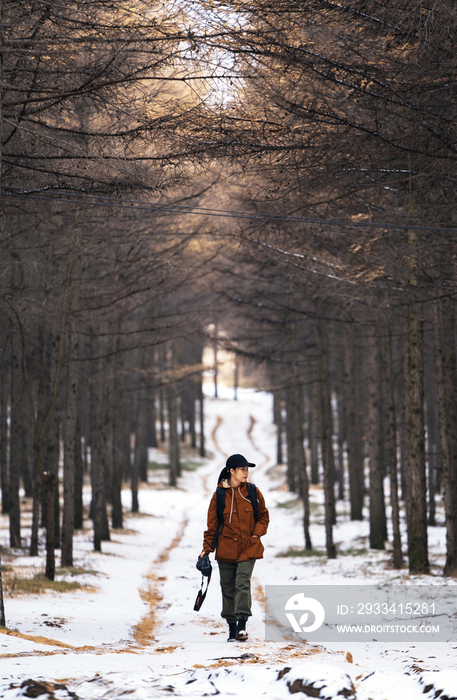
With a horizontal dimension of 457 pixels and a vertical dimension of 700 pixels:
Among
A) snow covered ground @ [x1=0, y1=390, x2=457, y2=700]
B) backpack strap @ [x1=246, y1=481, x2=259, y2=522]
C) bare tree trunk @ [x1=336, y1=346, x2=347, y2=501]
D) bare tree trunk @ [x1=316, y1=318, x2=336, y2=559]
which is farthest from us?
bare tree trunk @ [x1=336, y1=346, x2=347, y2=501]

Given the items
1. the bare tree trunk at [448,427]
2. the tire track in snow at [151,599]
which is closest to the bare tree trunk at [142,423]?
the tire track in snow at [151,599]

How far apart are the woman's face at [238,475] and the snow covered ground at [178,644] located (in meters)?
1.58

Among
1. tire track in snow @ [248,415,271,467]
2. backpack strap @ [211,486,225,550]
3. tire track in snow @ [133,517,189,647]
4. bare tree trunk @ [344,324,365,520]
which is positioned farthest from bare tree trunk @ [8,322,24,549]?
tire track in snow @ [248,415,271,467]

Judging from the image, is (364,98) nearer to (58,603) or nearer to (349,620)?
(349,620)

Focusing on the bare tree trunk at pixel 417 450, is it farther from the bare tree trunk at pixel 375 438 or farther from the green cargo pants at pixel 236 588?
the green cargo pants at pixel 236 588

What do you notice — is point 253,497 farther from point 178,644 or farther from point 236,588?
point 178,644

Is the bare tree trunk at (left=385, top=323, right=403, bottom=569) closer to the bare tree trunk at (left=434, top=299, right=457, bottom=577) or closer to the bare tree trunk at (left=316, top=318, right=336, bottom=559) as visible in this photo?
the bare tree trunk at (left=434, top=299, right=457, bottom=577)

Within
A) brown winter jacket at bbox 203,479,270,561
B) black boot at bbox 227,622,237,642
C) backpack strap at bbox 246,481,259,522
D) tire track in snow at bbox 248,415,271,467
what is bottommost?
tire track in snow at bbox 248,415,271,467

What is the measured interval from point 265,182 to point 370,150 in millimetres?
1722

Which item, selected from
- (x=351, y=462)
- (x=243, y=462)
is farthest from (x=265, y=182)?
(x=351, y=462)

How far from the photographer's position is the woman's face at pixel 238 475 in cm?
630

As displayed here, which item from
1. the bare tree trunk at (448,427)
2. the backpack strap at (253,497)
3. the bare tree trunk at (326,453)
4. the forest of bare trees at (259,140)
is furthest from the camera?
the bare tree trunk at (326,453)

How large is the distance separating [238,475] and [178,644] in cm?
208

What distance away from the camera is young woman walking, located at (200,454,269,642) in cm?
634
